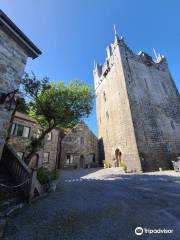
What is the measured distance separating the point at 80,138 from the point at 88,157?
11.8ft

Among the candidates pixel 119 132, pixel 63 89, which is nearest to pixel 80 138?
pixel 119 132

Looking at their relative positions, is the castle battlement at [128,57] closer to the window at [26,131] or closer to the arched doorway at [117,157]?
the arched doorway at [117,157]

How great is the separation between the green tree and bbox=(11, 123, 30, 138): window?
13.4 feet

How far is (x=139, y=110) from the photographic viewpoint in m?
16.4

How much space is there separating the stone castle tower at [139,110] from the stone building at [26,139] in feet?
27.6

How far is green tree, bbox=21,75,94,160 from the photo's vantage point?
32.0ft

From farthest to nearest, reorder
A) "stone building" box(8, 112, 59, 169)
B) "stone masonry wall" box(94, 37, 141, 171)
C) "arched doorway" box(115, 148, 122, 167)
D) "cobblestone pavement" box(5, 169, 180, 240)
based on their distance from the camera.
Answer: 1. "arched doorway" box(115, 148, 122, 167)
2. "stone masonry wall" box(94, 37, 141, 171)
3. "stone building" box(8, 112, 59, 169)
4. "cobblestone pavement" box(5, 169, 180, 240)

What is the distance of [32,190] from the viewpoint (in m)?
5.30

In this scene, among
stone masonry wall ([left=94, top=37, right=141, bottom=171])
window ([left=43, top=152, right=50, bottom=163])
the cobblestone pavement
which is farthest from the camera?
window ([left=43, top=152, right=50, bottom=163])

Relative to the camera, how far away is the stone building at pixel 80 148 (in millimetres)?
21516

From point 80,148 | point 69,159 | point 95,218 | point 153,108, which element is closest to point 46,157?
point 69,159

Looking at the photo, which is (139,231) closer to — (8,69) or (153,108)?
(8,69)

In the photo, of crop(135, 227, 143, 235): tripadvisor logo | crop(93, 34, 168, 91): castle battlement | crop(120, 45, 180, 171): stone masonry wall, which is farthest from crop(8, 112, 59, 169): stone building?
crop(93, 34, 168, 91): castle battlement

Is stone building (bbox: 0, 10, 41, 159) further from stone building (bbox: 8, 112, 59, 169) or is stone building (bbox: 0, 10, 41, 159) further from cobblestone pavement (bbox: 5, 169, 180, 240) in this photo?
stone building (bbox: 8, 112, 59, 169)
